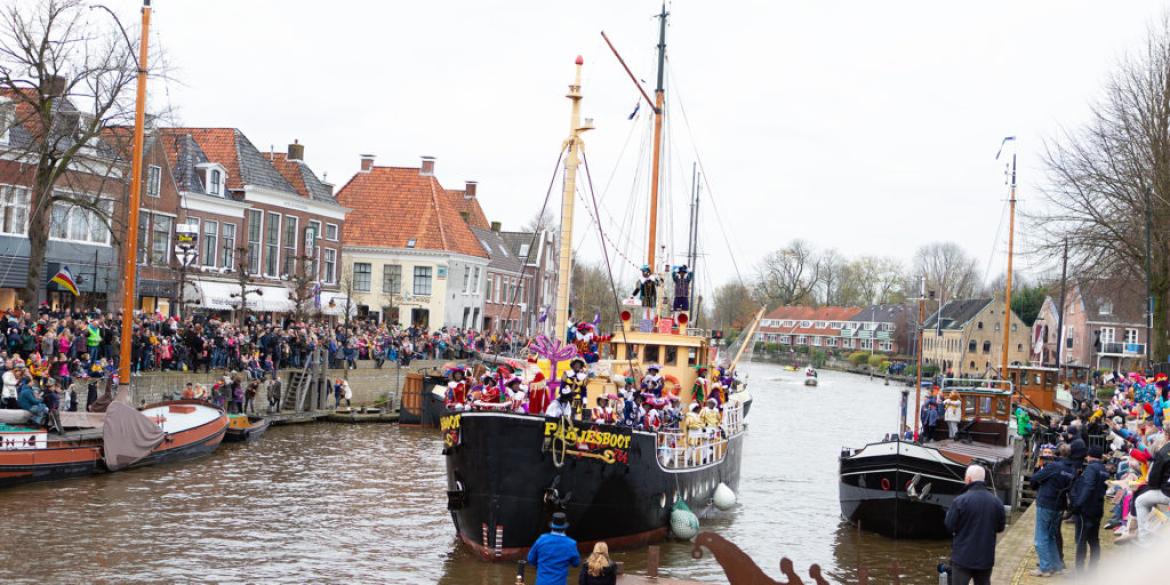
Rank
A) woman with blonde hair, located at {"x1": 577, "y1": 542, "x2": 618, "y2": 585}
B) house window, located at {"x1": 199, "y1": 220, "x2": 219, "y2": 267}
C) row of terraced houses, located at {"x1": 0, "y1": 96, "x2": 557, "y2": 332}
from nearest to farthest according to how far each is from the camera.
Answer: woman with blonde hair, located at {"x1": 577, "y1": 542, "x2": 618, "y2": 585} < row of terraced houses, located at {"x1": 0, "y1": 96, "x2": 557, "y2": 332} < house window, located at {"x1": 199, "y1": 220, "x2": 219, "y2": 267}

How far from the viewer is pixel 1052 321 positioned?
106m

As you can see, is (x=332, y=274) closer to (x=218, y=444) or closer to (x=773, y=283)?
(x=218, y=444)

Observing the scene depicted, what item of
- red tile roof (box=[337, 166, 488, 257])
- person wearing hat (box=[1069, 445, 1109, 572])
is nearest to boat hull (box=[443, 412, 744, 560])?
person wearing hat (box=[1069, 445, 1109, 572])

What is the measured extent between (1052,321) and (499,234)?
171 feet

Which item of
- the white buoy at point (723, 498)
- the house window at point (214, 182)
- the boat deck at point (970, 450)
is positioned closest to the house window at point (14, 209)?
the house window at point (214, 182)

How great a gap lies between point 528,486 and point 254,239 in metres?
39.8

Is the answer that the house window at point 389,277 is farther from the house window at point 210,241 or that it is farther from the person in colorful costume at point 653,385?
the person in colorful costume at point 653,385

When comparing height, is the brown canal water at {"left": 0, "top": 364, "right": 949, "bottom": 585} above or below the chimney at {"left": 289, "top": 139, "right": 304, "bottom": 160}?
below

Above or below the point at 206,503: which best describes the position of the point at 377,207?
above

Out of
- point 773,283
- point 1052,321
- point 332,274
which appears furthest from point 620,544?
point 773,283

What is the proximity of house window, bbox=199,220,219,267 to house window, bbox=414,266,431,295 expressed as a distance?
1619cm

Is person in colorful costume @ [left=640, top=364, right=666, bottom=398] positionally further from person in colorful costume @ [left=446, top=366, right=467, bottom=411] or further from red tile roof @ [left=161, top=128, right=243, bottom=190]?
red tile roof @ [left=161, top=128, right=243, bottom=190]

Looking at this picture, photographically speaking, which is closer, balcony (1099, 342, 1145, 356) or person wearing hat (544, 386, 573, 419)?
person wearing hat (544, 386, 573, 419)

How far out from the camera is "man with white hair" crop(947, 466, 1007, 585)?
11430mm
